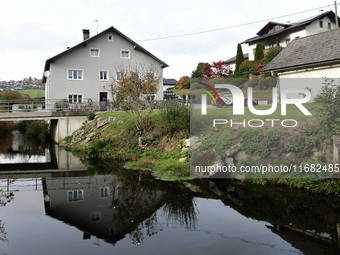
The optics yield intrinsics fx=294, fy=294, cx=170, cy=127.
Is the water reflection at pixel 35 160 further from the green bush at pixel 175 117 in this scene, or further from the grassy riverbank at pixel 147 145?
the green bush at pixel 175 117

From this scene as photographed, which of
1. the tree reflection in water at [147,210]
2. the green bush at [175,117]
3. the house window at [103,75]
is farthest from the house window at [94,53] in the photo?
the tree reflection in water at [147,210]

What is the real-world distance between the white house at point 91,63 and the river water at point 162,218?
71.1ft

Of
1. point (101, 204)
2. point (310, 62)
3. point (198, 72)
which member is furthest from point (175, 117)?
point (198, 72)

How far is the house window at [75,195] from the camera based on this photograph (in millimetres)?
10169

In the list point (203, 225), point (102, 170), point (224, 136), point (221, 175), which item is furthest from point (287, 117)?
point (102, 170)

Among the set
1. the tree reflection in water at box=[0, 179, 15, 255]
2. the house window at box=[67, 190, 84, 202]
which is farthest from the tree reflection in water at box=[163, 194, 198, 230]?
the tree reflection in water at box=[0, 179, 15, 255]

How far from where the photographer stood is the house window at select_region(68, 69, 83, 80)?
33.1m

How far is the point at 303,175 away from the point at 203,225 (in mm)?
4972

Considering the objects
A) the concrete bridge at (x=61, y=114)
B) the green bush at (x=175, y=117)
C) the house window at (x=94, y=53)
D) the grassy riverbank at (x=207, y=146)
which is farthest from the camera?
the house window at (x=94, y=53)

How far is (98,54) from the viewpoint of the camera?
33.9 meters

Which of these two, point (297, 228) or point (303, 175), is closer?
point (297, 228)

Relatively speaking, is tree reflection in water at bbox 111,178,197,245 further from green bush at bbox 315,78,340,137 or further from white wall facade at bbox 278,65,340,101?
white wall facade at bbox 278,65,340,101

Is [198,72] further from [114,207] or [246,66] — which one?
[114,207]

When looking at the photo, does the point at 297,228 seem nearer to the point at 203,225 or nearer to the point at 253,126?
the point at 203,225
